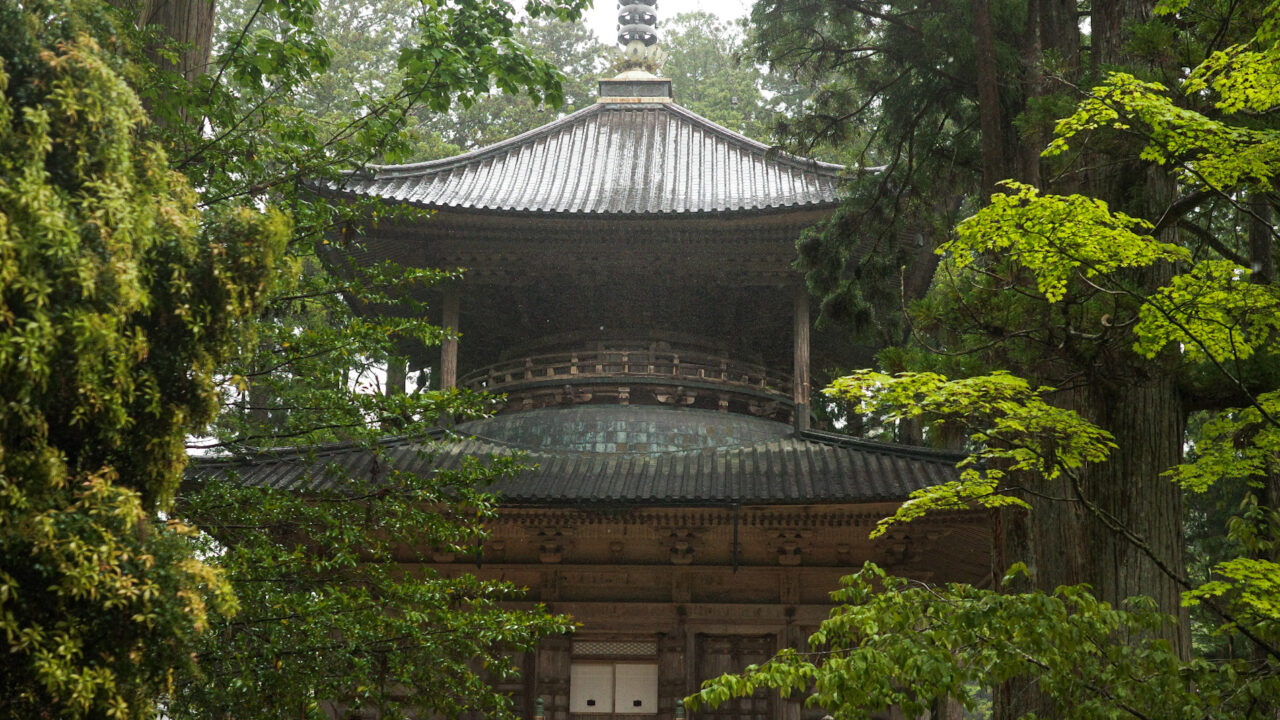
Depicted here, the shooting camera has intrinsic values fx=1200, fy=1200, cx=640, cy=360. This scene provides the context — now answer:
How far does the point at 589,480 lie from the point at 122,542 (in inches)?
340

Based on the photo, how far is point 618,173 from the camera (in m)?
16.3

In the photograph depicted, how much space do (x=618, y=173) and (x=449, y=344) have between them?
142 inches

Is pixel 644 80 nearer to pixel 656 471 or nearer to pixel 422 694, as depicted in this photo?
pixel 656 471

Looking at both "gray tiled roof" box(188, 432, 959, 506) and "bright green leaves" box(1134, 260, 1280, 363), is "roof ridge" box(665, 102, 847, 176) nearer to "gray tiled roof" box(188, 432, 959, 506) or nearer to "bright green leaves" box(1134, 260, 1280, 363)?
"gray tiled roof" box(188, 432, 959, 506)

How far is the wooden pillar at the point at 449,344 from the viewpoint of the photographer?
1407 cm

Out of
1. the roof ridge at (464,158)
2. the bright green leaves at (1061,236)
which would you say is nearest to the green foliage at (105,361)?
the bright green leaves at (1061,236)

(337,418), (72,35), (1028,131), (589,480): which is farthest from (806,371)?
(72,35)

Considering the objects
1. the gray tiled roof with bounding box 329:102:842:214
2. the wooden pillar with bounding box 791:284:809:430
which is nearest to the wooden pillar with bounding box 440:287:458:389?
the gray tiled roof with bounding box 329:102:842:214

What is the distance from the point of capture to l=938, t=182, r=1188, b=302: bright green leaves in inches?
242

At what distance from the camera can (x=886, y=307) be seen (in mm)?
13164

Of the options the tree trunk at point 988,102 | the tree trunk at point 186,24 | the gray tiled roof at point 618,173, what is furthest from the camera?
the gray tiled roof at point 618,173

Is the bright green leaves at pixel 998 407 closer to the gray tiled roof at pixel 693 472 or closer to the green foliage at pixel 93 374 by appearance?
the green foliage at pixel 93 374

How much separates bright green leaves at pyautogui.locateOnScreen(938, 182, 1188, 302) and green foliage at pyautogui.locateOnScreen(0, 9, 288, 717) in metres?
3.75

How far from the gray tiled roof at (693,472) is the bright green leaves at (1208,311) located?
18.1 ft
